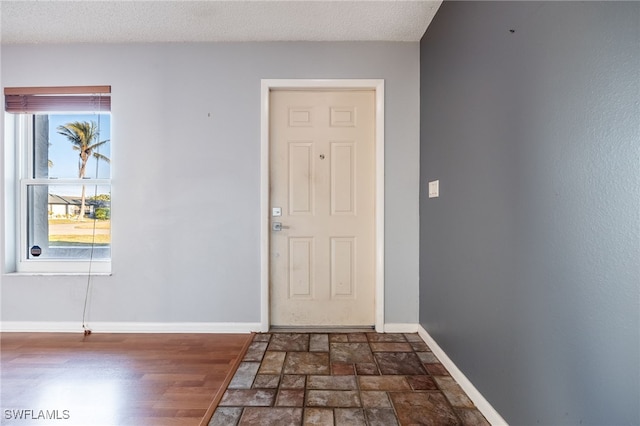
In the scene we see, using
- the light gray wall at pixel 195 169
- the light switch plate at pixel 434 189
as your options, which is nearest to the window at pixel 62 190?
the light gray wall at pixel 195 169

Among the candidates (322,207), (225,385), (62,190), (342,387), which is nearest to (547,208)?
(342,387)

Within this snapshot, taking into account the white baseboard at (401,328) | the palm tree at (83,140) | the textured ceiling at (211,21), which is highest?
the textured ceiling at (211,21)

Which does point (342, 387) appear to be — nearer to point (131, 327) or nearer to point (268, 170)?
point (268, 170)

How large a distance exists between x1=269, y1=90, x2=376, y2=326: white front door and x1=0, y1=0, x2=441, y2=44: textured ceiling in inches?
17.7

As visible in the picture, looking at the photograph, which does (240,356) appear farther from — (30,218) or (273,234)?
(30,218)

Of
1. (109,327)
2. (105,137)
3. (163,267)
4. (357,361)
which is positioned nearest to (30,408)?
(109,327)

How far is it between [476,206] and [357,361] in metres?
1.23

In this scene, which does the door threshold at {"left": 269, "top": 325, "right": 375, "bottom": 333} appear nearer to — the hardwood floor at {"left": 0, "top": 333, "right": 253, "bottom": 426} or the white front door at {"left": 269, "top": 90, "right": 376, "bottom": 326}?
the white front door at {"left": 269, "top": 90, "right": 376, "bottom": 326}

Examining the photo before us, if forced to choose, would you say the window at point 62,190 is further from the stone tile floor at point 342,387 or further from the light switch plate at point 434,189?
the light switch plate at point 434,189

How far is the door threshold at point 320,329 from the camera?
7.45ft

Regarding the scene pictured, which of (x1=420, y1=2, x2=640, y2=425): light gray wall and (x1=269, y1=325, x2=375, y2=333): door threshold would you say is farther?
(x1=269, y1=325, x2=375, y2=333): door threshold

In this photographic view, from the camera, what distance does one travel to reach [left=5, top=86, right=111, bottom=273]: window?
235cm

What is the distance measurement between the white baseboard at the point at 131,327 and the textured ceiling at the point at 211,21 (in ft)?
7.58

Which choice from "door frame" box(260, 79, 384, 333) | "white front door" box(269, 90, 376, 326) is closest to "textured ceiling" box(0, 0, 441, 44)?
"door frame" box(260, 79, 384, 333)
